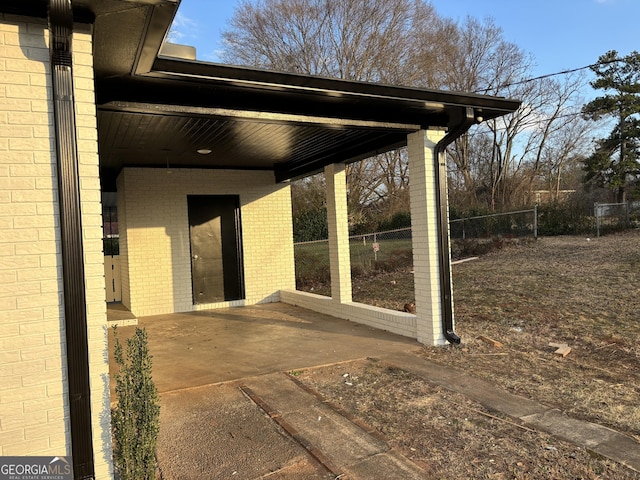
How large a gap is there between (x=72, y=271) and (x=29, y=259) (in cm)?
25

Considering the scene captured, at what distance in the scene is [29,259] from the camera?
8.66 ft

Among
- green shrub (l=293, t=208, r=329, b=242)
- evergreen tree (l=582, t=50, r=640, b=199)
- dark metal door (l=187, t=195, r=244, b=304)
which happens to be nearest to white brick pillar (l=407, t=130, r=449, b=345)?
dark metal door (l=187, t=195, r=244, b=304)

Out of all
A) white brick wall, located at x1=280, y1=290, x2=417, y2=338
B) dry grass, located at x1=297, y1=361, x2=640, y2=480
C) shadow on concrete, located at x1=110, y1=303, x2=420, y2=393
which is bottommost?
dry grass, located at x1=297, y1=361, x2=640, y2=480

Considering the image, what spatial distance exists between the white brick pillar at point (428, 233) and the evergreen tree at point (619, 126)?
19.4m

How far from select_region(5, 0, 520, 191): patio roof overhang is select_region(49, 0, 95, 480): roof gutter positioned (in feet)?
1.47

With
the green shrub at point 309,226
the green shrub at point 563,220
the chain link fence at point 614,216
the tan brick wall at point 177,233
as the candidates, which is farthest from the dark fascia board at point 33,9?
the chain link fence at point 614,216

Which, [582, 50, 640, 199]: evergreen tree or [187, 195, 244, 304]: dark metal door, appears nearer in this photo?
[187, 195, 244, 304]: dark metal door

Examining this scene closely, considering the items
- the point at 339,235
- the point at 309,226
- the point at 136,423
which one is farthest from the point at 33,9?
the point at 309,226

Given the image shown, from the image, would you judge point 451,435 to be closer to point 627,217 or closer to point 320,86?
point 320,86

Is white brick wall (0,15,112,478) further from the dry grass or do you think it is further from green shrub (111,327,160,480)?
the dry grass

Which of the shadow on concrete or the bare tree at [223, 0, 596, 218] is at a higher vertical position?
the bare tree at [223, 0, 596, 218]

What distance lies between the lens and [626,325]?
19.7 feet

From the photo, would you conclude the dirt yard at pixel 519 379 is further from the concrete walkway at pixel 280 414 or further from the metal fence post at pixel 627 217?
the metal fence post at pixel 627 217

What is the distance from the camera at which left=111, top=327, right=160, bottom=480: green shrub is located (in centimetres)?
250
